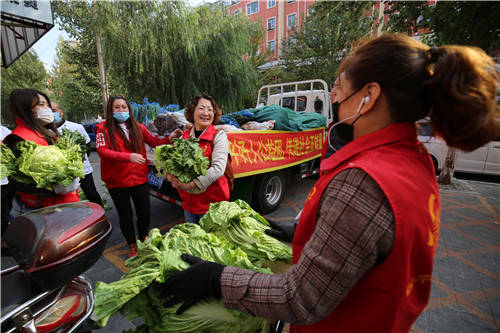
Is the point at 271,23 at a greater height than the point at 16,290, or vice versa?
the point at 271,23

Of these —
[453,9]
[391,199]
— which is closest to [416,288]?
[391,199]

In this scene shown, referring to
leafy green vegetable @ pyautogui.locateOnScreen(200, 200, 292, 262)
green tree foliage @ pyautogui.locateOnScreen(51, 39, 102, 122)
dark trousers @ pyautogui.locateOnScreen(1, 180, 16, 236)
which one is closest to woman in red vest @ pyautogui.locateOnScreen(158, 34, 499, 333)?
leafy green vegetable @ pyautogui.locateOnScreen(200, 200, 292, 262)

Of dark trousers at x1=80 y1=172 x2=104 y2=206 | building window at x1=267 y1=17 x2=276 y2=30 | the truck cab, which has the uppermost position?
building window at x1=267 y1=17 x2=276 y2=30

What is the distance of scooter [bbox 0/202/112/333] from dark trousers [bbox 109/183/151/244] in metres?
1.24

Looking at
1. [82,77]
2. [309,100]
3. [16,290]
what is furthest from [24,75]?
[16,290]

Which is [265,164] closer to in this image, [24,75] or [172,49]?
[172,49]

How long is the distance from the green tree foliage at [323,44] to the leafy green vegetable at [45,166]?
11146mm

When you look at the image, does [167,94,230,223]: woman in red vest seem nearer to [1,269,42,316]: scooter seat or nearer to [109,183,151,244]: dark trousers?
[109,183,151,244]: dark trousers

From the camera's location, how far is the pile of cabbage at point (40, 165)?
2.05 m

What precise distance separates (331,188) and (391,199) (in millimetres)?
169

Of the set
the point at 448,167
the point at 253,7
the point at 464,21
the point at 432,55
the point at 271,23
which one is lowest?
the point at 448,167

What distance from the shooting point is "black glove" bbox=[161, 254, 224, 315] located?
93cm

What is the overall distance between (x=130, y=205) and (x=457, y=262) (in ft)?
13.9

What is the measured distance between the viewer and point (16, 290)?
4.24ft
